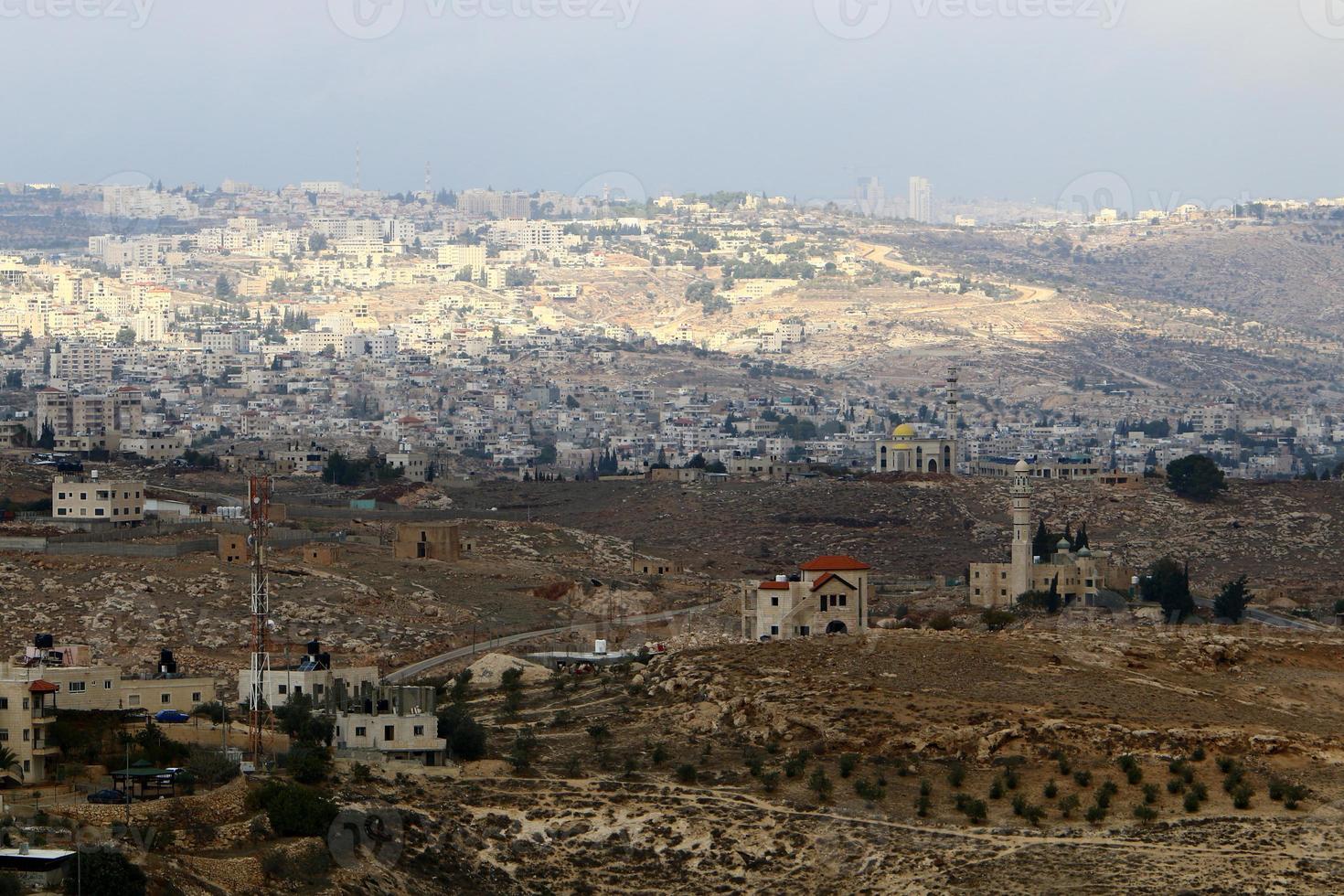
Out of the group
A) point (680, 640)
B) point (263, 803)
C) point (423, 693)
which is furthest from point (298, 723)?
point (680, 640)

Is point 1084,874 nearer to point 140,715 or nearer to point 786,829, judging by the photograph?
point 786,829

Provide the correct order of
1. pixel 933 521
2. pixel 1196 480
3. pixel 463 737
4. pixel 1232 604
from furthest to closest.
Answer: pixel 1196 480 → pixel 933 521 → pixel 1232 604 → pixel 463 737

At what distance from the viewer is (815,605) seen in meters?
52.5

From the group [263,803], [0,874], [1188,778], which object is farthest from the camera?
[1188,778]

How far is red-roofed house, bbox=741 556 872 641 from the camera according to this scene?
52.2m

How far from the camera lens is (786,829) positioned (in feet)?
122

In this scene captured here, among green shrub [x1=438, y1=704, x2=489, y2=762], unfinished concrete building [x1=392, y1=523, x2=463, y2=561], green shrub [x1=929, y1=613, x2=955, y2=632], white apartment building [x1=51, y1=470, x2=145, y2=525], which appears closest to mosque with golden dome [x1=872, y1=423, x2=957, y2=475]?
unfinished concrete building [x1=392, y1=523, x2=463, y2=561]

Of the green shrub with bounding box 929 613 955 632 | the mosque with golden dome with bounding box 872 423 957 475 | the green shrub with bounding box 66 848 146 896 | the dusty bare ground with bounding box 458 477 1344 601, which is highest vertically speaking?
the green shrub with bounding box 66 848 146 896

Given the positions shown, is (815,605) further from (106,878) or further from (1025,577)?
(106,878)

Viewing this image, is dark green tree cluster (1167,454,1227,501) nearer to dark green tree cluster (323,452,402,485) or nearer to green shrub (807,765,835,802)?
dark green tree cluster (323,452,402,485)

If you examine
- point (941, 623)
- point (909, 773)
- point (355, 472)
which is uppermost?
point (941, 623)

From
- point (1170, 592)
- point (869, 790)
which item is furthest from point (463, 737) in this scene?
point (1170, 592)

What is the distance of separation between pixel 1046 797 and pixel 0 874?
15827 mm

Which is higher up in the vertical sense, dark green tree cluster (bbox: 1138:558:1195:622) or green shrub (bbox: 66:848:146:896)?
green shrub (bbox: 66:848:146:896)
